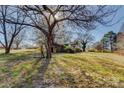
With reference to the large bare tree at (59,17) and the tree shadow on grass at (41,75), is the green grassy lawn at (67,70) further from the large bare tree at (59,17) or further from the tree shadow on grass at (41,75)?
the large bare tree at (59,17)

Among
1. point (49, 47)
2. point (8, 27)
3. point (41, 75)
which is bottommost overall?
point (41, 75)

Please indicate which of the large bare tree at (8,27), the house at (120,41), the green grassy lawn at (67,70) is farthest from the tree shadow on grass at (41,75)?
the house at (120,41)

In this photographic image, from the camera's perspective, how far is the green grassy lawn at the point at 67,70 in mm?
2619

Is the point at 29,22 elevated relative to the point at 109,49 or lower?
elevated

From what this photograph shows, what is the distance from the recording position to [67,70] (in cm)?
272

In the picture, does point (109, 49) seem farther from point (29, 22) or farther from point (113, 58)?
point (29, 22)

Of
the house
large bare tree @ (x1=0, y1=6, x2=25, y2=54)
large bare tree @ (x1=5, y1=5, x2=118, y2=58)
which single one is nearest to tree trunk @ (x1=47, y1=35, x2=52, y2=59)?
large bare tree @ (x1=5, y1=5, x2=118, y2=58)

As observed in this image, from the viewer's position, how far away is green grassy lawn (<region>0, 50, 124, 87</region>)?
8.59 ft

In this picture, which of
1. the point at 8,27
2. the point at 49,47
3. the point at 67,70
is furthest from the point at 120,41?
the point at 8,27

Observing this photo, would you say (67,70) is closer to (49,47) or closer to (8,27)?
(49,47)

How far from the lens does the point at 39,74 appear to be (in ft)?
8.85

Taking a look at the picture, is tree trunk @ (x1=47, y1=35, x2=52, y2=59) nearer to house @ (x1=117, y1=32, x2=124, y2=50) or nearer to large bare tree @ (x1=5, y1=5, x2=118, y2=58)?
large bare tree @ (x1=5, y1=5, x2=118, y2=58)
